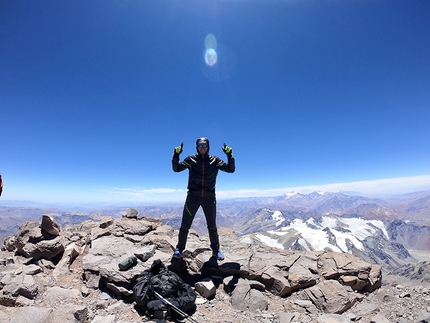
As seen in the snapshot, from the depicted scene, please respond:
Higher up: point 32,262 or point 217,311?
point 32,262

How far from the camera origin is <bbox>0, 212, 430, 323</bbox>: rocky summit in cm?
634

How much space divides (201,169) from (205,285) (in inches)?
170

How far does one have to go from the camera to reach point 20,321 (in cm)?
503

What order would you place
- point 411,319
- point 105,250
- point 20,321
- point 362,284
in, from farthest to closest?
point 105,250
point 362,284
point 411,319
point 20,321

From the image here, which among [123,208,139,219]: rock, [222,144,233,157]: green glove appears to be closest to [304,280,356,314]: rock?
[222,144,233,157]: green glove

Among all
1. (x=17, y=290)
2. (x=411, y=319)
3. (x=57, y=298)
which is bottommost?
(x=411, y=319)

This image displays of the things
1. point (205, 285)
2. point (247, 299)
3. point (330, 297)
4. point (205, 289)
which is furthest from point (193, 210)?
point (330, 297)

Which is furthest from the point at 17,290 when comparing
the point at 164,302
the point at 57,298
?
the point at 164,302

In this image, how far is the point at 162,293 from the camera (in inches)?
247

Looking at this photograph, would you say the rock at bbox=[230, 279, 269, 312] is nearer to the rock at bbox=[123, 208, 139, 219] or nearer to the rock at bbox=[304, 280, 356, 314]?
the rock at bbox=[304, 280, 356, 314]

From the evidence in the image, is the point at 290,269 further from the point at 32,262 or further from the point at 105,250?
the point at 32,262

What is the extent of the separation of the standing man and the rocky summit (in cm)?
145

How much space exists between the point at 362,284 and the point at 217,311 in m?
6.21

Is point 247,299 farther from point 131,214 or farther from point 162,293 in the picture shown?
point 131,214
